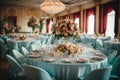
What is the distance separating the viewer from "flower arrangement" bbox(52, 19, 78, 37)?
3.56m

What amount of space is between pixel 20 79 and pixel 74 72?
111 centimetres

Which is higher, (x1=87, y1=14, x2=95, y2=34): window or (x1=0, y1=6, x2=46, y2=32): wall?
(x1=0, y1=6, x2=46, y2=32): wall

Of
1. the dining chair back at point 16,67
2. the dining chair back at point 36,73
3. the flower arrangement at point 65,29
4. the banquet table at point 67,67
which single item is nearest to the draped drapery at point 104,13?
the flower arrangement at point 65,29

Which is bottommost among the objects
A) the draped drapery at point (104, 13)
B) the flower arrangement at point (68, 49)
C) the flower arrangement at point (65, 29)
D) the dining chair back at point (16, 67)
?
the dining chair back at point (16, 67)

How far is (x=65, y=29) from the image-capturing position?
11.6ft

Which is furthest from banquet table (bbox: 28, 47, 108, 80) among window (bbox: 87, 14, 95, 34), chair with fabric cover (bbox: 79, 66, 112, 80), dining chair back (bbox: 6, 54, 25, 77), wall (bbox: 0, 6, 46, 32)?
wall (bbox: 0, 6, 46, 32)

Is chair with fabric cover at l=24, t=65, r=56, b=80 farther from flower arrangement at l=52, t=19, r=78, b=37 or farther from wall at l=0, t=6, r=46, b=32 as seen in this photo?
wall at l=0, t=6, r=46, b=32

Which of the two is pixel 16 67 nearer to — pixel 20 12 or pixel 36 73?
pixel 36 73

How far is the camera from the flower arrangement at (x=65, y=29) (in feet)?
11.7

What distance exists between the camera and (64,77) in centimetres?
292

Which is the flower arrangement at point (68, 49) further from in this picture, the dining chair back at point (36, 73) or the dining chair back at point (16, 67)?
the dining chair back at point (36, 73)

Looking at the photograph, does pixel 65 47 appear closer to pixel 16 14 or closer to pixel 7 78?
pixel 7 78

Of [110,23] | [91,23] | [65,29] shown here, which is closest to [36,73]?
[65,29]

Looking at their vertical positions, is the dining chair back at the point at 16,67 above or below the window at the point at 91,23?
below
